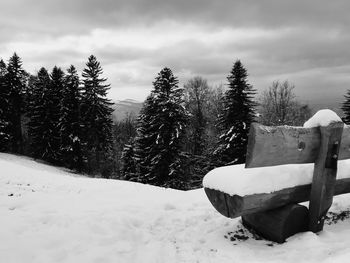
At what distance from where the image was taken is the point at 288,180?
15.6 ft

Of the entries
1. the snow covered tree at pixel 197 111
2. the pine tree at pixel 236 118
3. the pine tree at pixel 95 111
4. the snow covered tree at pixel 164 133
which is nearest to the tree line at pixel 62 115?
the pine tree at pixel 95 111

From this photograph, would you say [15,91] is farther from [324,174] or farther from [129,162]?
[324,174]

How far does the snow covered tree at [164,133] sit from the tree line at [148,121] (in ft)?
0.33

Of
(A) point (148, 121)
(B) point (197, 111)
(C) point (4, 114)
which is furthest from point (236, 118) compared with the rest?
(C) point (4, 114)

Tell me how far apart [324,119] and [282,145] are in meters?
0.88

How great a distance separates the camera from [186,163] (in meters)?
35.7

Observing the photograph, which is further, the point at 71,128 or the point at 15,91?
the point at 15,91

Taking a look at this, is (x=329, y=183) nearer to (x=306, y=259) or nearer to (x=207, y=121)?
(x=306, y=259)

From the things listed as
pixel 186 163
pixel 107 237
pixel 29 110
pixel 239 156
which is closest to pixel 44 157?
pixel 29 110

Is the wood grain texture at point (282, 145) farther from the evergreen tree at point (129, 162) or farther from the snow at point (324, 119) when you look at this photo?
the evergreen tree at point (129, 162)

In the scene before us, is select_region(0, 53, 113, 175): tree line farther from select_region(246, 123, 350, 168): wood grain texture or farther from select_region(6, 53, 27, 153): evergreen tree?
select_region(246, 123, 350, 168): wood grain texture

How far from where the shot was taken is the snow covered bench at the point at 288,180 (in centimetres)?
437

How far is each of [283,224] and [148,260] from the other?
1.95 metres

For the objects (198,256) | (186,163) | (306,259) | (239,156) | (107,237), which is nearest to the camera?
(306,259)
